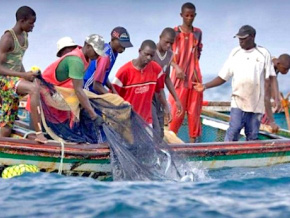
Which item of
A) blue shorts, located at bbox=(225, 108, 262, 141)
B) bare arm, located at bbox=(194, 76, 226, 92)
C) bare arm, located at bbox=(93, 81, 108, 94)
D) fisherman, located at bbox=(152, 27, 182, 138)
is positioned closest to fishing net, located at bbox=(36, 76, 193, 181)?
bare arm, located at bbox=(93, 81, 108, 94)

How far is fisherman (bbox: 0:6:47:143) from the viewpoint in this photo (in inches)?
376

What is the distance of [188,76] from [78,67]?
3.30 m

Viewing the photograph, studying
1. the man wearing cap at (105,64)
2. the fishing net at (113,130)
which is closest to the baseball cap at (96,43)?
the fishing net at (113,130)

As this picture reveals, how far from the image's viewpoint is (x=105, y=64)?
10.3 meters

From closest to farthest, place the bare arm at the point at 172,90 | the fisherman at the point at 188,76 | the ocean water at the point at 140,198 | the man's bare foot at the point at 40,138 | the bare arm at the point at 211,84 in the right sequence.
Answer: the ocean water at the point at 140,198 < the man's bare foot at the point at 40,138 < the bare arm at the point at 172,90 < the bare arm at the point at 211,84 < the fisherman at the point at 188,76

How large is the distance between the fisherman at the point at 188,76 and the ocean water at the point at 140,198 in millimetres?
3519

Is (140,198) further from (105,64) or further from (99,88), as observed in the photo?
(105,64)

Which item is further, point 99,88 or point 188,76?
point 188,76

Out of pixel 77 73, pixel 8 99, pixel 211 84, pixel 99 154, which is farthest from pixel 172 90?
pixel 8 99

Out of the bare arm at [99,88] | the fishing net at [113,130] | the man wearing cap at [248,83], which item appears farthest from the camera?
the man wearing cap at [248,83]

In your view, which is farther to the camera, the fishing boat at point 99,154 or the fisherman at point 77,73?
the fisherman at point 77,73

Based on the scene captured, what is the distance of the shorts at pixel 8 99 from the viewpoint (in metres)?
9.76

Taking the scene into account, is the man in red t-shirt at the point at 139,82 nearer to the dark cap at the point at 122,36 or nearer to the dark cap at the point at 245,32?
the dark cap at the point at 122,36

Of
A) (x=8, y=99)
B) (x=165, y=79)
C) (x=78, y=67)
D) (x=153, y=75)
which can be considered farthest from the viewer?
(x=165, y=79)
